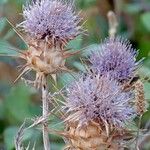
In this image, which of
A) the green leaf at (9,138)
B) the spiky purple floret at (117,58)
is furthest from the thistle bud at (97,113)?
the green leaf at (9,138)

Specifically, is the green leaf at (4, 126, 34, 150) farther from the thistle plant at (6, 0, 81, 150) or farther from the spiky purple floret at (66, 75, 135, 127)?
the spiky purple floret at (66, 75, 135, 127)

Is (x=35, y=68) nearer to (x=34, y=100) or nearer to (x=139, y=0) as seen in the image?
(x=34, y=100)

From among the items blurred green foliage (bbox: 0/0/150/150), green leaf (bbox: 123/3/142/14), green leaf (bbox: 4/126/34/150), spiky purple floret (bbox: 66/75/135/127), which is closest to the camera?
spiky purple floret (bbox: 66/75/135/127)

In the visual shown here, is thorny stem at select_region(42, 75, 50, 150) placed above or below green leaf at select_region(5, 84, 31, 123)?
below

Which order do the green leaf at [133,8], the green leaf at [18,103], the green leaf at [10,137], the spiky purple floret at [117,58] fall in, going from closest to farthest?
the spiky purple floret at [117,58]
the green leaf at [10,137]
the green leaf at [18,103]
the green leaf at [133,8]

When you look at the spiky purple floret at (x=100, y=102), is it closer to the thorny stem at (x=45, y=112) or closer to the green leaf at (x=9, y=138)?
the thorny stem at (x=45, y=112)

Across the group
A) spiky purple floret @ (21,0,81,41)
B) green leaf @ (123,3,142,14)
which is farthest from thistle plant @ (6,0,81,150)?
green leaf @ (123,3,142,14)
